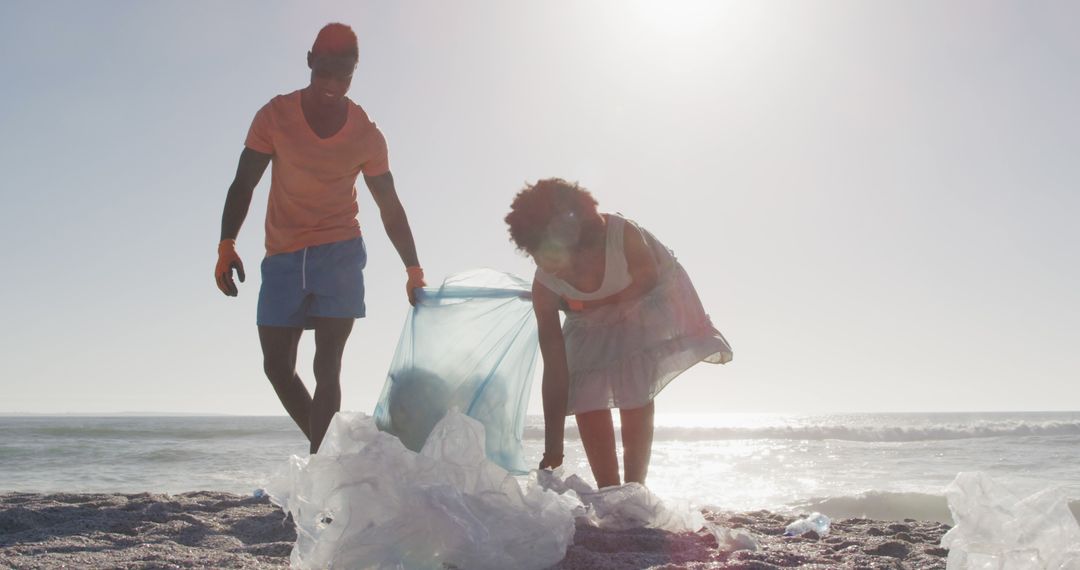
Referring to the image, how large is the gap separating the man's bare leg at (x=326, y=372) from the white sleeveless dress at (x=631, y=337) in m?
0.73

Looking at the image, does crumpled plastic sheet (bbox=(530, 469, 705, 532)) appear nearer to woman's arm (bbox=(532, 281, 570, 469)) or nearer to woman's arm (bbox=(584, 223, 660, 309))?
woman's arm (bbox=(532, 281, 570, 469))

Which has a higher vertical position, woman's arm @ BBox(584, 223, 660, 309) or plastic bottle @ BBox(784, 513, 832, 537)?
woman's arm @ BBox(584, 223, 660, 309)

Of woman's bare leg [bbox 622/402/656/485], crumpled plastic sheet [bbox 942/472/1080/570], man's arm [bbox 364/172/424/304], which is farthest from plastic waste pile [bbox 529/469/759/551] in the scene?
man's arm [bbox 364/172/424/304]

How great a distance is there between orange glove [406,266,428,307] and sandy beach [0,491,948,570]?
0.84m

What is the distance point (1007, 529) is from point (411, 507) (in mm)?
1211

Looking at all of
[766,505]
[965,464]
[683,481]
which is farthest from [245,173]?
[965,464]

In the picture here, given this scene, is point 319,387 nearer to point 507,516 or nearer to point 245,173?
point 245,173

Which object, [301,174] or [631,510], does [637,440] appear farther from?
[301,174]

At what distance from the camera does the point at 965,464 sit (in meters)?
8.39

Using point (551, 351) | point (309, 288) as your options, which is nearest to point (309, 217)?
point (309, 288)

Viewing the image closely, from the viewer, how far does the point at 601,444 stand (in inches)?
121

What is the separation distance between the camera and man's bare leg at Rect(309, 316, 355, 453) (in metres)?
2.86

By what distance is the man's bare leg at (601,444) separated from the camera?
3.06 metres

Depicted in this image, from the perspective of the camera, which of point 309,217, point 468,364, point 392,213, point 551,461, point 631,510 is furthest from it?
point 392,213
